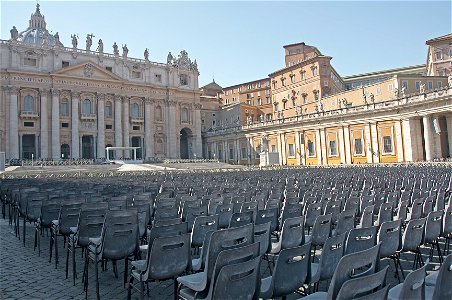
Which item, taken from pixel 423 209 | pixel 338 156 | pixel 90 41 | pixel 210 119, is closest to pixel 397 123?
pixel 338 156

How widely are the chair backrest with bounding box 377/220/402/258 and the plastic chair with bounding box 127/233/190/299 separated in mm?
2791

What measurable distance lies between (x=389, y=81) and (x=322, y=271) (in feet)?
152

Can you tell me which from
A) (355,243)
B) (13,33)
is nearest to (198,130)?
(13,33)

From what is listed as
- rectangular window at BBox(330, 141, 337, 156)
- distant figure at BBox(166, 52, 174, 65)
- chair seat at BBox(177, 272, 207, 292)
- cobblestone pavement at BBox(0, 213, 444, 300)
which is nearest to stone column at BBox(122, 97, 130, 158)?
distant figure at BBox(166, 52, 174, 65)

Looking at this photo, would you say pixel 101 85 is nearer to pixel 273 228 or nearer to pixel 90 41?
pixel 90 41

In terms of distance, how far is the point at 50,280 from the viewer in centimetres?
579

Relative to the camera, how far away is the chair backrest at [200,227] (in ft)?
19.4

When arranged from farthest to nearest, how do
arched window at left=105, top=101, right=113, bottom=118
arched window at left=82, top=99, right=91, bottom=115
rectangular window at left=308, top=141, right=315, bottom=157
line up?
1. arched window at left=105, top=101, right=113, bottom=118
2. arched window at left=82, top=99, right=91, bottom=115
3. rectangular window at left=308, top=141, right=315, bottom=157

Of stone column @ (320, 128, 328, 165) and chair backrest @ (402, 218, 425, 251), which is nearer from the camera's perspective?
chair backrest @ (402, 218, 425, 251)

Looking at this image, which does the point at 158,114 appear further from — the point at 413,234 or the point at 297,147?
the point at 413,234

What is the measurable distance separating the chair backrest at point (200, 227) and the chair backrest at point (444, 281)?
3.58m

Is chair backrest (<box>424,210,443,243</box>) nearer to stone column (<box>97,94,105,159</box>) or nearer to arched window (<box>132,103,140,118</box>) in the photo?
stone column (<box>97,94,105,159</box>)

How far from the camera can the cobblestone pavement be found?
16.8 ft

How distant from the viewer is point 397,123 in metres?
37.1
